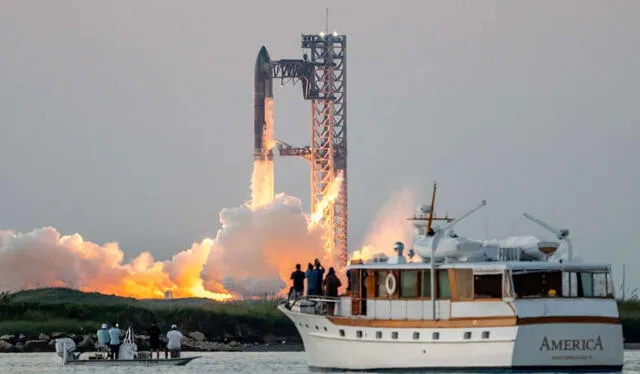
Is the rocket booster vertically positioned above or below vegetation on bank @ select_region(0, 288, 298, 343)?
above

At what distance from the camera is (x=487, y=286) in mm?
75312

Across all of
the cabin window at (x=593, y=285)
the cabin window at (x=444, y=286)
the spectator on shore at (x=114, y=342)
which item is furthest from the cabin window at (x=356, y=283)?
the spectator on shore at (x=114, y=342)

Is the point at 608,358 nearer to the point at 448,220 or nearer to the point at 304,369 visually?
the point at 448,220

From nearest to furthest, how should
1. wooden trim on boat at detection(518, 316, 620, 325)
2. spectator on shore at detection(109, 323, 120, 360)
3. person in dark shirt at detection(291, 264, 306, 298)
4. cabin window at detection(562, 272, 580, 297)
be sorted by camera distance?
1. wooden trim on boat at detection(518, 316, 620, 325)
2. cabin window at detection(562, 272, 580, 297)
3. person in dark shirt at detection(291, 264, 306, 298)
4. spectator on shore at detection(109, 323, 120, 360)

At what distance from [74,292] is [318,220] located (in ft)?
68.7

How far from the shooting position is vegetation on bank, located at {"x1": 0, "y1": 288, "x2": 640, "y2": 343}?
379 ft

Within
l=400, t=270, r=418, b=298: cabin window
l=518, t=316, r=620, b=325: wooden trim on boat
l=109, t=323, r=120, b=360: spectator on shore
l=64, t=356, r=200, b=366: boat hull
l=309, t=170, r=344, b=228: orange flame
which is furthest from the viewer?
l=309, t=170, r=344, b=228: orange flame

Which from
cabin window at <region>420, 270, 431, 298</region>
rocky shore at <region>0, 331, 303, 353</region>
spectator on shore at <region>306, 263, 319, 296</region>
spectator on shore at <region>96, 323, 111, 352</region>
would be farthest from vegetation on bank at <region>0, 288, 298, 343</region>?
cabin window at <region>420, 270, 431, 298</region>

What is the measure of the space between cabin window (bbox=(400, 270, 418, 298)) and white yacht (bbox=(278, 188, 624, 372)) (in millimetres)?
34

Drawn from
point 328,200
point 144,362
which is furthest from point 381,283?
point 328,200

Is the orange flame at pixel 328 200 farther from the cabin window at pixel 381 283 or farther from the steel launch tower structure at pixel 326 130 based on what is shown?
the cabin window at pixel 381 283

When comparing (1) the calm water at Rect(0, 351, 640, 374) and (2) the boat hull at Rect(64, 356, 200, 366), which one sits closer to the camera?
(1) the calm water at Rect(0, 351, 640, 374)

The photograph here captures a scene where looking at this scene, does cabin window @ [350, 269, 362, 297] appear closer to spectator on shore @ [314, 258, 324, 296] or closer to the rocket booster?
spectator on shore @ [314, 258, 324, 296]

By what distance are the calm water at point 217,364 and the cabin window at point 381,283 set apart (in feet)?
23.1
